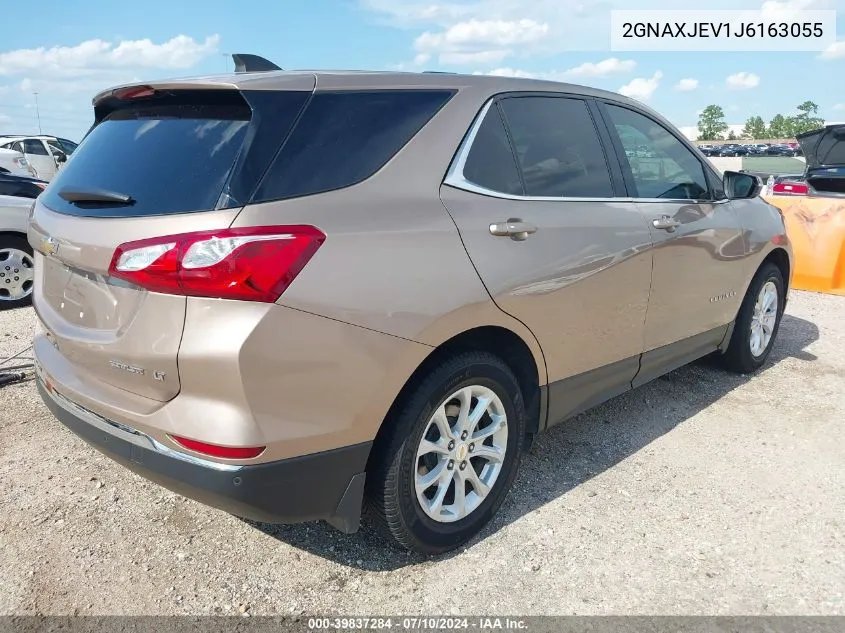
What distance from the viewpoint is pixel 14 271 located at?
655cm

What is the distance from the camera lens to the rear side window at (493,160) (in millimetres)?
2725

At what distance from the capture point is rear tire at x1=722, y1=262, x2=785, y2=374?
15.4ft

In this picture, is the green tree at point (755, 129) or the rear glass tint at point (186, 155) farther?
the green tree at point (755, 129)

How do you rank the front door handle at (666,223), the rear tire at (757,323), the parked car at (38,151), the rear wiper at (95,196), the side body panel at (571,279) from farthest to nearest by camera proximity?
1. the parked car at (38,151)
2. the rear tire at (757,323)
3. the front door handle at (666,223)
4. the side body panel at (571,279)
5. the rear wiper at (95,196)

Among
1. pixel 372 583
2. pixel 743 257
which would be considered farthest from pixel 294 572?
pixel 743 257

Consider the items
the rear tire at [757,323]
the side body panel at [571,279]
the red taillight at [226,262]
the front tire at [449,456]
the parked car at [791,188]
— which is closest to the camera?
the red taillight at [226,262]

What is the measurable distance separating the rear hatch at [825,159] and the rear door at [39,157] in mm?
17641

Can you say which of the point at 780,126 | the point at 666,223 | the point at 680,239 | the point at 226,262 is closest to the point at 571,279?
the point at 666,223

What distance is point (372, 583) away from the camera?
2.61m

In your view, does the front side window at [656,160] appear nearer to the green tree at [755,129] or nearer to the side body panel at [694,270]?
the side body panel at [694,270]

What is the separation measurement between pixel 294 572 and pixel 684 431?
243 cm

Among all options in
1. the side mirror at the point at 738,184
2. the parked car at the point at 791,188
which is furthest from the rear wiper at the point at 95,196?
the parked car at the point at 791,188

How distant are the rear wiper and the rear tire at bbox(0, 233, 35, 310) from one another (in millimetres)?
4597

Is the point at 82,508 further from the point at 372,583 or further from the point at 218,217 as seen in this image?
the point at 218,217
